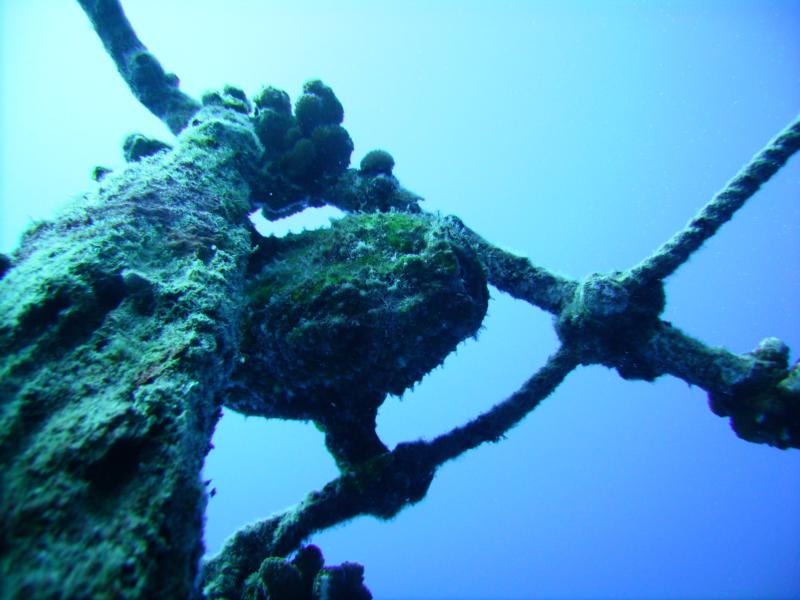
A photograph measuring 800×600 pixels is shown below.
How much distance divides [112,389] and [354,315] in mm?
1932

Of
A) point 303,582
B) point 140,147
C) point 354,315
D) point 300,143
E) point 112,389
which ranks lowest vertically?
point 303,582

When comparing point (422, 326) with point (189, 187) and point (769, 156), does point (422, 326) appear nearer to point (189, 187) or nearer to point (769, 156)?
point (189, 187)

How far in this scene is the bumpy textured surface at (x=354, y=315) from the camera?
372 cm

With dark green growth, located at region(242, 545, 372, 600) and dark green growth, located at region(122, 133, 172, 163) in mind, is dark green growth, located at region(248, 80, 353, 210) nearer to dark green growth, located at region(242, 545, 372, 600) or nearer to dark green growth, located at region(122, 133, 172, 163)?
dark green growth, located at region(122, 133, 172, 163)

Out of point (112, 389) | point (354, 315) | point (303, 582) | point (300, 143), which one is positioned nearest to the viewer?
point (112, 389)

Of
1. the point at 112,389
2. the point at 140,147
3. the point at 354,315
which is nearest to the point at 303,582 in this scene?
the point at 354,315

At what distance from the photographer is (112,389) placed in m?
2.03

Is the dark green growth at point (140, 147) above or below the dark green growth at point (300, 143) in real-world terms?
below

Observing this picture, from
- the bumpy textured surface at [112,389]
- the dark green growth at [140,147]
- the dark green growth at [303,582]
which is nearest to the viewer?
the bumpy textured surface at [112,389]

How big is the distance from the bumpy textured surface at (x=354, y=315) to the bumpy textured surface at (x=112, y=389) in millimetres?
618

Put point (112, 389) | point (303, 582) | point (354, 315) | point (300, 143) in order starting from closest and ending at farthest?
1. point (112, 389)
2. point (354, 315)
3. point (303, 582)
4. point (300, 143)

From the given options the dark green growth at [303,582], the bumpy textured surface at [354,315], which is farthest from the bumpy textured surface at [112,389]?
the dark green growth at [303,582]

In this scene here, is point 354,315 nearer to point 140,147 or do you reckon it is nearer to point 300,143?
point 300,143

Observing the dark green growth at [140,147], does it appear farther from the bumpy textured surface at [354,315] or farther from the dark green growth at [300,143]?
the bumpy textured surface at [354,315]
